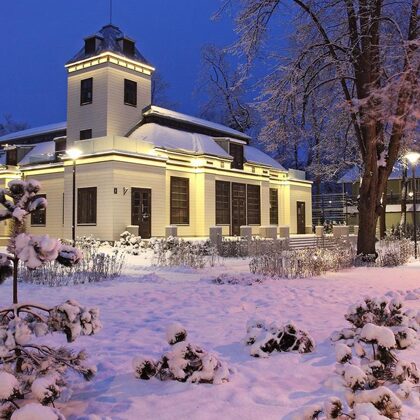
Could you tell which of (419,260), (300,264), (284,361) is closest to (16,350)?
(284,361)

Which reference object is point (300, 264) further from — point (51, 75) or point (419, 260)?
point (51, 75)

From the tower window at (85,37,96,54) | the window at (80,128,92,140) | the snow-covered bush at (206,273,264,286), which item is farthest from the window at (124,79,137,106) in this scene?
the snow-covered bush at (206,273,264,286)

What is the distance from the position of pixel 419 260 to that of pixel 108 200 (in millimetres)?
13153

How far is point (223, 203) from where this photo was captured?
1097 inches

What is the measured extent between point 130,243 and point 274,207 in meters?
16.3

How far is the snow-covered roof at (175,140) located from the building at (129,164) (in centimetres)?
7

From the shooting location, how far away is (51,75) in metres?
173

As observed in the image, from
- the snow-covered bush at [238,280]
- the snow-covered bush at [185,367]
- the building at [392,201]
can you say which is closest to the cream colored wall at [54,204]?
the snow-covered bush at [238,280]

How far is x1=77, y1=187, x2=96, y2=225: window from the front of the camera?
22188mm

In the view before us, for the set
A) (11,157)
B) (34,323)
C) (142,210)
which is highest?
(11,157)

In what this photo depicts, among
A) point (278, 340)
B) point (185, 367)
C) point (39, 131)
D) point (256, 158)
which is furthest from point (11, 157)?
point (185, 367)

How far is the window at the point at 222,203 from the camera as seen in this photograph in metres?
27.4

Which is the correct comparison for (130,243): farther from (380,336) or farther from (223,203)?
(380,336)

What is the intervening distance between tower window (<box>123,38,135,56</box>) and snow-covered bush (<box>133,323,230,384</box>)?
24684 mm
